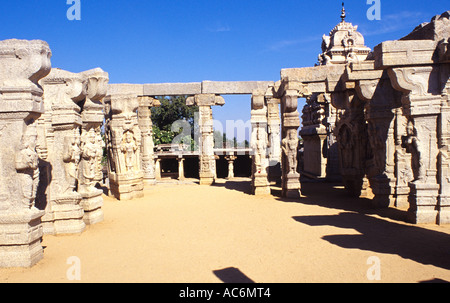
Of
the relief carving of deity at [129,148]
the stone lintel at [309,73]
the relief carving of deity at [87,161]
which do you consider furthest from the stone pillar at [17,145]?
the stone lintel at [309,73]

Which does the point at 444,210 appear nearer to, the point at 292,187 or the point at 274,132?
the point at 292,187

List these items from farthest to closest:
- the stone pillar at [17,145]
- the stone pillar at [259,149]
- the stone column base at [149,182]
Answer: the stone column base at [149,182] → the stone pillar at [259,149] → the stone pillar at [17,145]

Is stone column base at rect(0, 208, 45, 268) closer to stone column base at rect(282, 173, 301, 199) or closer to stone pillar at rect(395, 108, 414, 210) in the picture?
stone column base at rect(282, 173, 301, 199)

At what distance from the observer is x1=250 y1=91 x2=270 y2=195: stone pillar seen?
36.3ft

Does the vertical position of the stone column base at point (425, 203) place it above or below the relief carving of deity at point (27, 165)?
below

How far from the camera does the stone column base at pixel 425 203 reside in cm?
629

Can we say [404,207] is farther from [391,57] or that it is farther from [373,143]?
[391,57]

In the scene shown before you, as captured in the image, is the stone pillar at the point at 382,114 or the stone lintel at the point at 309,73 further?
the stone lintel at the point at 309,73

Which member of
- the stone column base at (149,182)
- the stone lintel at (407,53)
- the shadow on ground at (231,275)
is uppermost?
the stone lintel at (407,53)

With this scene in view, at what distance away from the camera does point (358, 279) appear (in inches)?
152

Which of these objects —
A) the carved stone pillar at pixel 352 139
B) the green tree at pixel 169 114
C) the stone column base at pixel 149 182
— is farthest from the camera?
Answer: the green tree at pixel 169 114

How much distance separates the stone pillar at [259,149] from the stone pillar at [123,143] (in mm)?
3911

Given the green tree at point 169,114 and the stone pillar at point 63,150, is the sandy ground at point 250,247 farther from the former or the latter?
the green tree at point 169,114

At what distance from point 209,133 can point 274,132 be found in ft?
9.29
